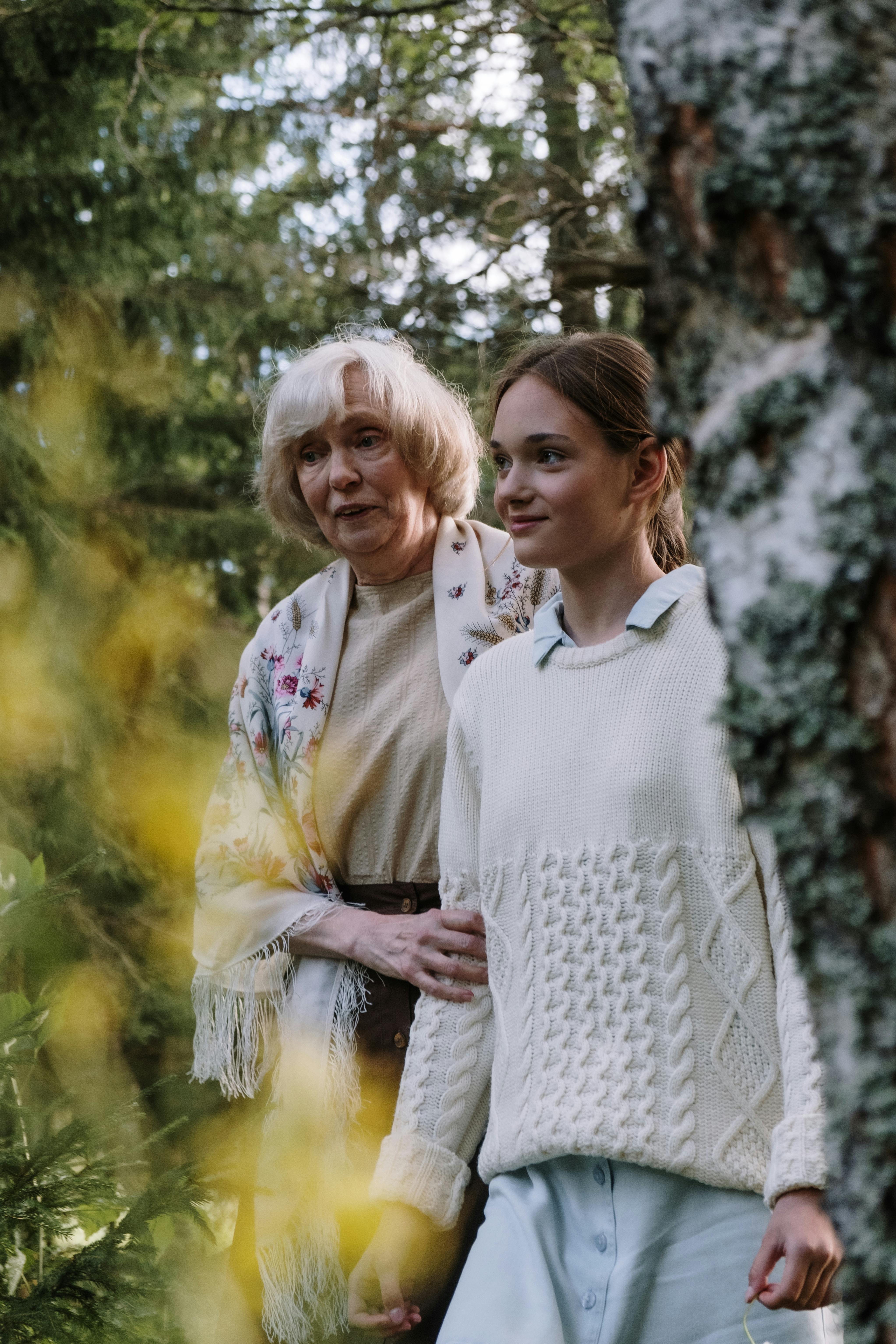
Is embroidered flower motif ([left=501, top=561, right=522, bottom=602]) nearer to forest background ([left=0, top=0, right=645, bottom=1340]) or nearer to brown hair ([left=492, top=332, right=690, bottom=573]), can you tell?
brown hair ([left=492, top=332, right=690, bottom=573])

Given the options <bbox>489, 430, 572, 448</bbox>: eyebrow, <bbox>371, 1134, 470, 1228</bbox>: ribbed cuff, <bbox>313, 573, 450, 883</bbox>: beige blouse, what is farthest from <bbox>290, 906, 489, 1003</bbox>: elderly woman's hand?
<bbox>489, 430, 572, 448</bbox>: eyebrow

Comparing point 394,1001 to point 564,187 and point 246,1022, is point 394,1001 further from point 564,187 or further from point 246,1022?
point 564,187

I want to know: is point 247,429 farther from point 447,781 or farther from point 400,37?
point 447,781

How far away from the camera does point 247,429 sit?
18.9 ft

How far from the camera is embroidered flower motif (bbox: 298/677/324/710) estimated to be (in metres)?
2.36

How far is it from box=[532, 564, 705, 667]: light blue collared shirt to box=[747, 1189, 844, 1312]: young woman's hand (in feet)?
2.48

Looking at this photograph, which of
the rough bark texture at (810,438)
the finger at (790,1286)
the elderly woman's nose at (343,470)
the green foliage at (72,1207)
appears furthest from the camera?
the elderly woman's nose at (343,470)

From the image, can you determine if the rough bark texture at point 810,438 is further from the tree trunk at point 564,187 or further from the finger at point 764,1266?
the tree trunk at point 564,187

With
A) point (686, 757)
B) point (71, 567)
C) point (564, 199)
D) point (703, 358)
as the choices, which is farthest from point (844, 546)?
point (564, 199)

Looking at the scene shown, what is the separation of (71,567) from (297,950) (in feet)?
8.81

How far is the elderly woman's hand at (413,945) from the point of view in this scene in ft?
6.25

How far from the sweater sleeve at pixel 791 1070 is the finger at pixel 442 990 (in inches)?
Result: 20.9

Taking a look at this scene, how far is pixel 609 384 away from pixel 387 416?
0.63 m

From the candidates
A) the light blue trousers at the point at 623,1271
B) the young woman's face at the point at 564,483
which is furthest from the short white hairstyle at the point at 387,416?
the light blue trousers at the point at 623,1271
